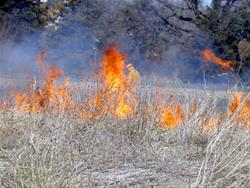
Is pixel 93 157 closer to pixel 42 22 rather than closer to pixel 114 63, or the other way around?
pixel 114 63

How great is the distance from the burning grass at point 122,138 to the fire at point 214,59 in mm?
14478

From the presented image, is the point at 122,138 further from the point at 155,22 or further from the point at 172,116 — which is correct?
the point at 155,22

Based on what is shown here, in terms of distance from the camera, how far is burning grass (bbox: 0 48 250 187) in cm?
430

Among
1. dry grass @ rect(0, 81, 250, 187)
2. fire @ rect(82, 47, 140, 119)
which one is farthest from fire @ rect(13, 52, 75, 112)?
fire @ rect(82, 47, 140, 119)

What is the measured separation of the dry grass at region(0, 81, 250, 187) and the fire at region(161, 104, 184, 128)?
0.70 ft

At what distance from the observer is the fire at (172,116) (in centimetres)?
665

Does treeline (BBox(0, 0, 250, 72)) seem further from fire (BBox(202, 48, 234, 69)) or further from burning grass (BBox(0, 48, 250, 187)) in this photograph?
burning grass (BBox(0, 48, 250, 187))

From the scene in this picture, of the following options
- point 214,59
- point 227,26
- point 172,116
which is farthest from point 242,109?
point 227,26

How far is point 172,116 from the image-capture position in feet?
22.4

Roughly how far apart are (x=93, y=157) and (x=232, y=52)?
20.1 metres

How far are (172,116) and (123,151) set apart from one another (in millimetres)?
1563

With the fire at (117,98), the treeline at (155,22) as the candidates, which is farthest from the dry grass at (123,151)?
the treeline at (155,22)

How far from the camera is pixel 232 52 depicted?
952 inches

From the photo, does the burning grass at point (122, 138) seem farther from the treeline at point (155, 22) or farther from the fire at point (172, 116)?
the treeline at point (155, 22)
